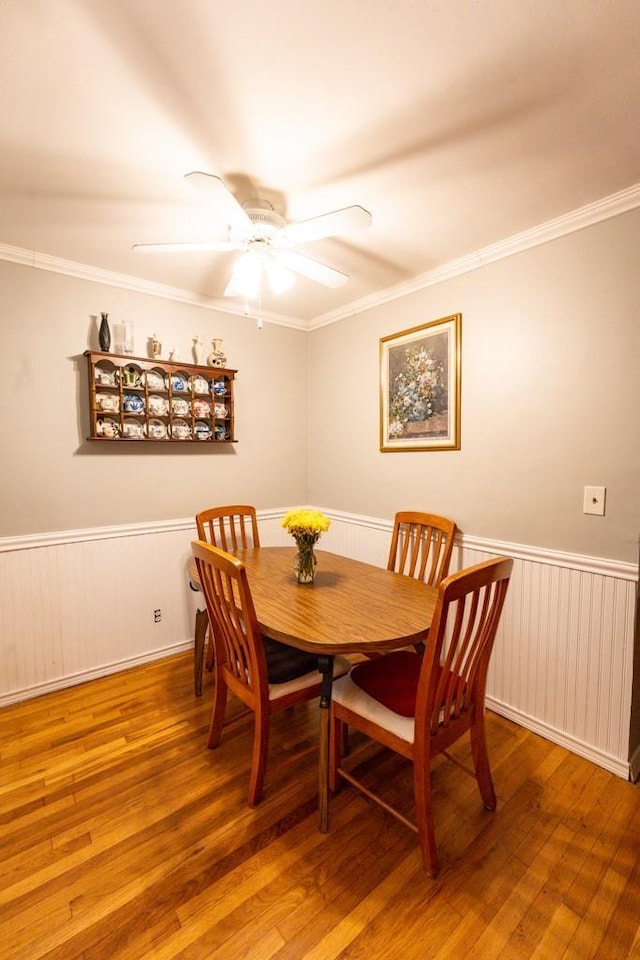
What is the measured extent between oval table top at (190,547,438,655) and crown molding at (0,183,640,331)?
175 cm

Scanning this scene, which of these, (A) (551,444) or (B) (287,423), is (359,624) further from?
(B) (287,423)

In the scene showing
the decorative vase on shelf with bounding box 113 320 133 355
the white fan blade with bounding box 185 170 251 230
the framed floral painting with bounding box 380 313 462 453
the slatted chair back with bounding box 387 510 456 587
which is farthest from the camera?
the decorative vase on shelf with bounding box 113 320 133 355

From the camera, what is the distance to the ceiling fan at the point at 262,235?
1.45 m

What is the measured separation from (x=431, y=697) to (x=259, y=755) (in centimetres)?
75

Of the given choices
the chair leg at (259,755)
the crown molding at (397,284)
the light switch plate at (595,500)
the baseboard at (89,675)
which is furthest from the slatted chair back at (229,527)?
the light switch plate at (595,500)

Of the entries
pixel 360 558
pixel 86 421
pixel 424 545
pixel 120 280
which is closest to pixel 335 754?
pixel 424 545

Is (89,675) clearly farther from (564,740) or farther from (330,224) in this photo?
(330,224)

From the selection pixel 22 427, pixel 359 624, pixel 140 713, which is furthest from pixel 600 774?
pixel 22 427

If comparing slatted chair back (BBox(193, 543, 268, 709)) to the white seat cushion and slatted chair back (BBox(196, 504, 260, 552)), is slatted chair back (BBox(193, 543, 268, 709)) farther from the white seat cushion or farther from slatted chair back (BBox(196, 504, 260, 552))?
slatted chair back (BBox(196, 504, 260, 552))

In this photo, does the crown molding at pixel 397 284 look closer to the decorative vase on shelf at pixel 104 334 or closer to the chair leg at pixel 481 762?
the decorative vase on shelf at pixel 104 334

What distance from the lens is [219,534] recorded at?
2914 millimetres

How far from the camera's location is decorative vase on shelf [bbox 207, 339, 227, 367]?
2.91 metres

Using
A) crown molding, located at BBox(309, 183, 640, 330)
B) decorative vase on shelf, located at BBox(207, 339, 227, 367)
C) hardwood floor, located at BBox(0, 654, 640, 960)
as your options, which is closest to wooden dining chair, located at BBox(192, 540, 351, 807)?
hardwood floor, located at BBox(0, 654, 640, 960)

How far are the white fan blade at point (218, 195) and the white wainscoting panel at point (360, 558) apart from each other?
193cm
